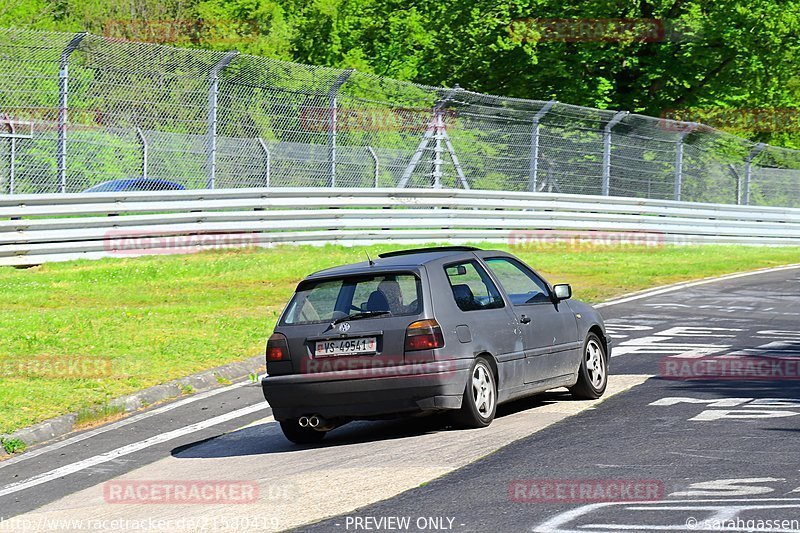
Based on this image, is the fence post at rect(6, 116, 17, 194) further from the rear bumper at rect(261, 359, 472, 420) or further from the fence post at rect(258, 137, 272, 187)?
the rear bumper at rect(261, 359, 472, 420)

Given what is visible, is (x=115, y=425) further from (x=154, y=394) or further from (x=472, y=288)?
(x=472, y=288)

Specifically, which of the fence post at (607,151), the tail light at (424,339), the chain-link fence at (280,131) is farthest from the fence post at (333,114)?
the tail light at (424,339)

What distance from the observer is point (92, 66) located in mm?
18828

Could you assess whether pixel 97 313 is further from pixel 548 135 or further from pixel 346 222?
pixel 548 135

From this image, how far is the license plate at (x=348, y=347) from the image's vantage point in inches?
359

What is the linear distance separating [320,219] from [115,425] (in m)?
13.5

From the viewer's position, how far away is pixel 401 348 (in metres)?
9.08

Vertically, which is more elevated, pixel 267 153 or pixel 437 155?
pixel 437 155

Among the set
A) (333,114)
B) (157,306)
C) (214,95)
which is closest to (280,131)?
(333,114)

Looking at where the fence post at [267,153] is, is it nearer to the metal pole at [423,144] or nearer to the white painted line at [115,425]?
the metal pole at [423,144]

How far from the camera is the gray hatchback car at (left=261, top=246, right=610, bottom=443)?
904cm

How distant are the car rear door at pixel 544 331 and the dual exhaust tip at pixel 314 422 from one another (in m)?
1.72

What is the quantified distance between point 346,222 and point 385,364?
15.0 meters

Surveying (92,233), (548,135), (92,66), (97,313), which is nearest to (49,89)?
(92,66)
